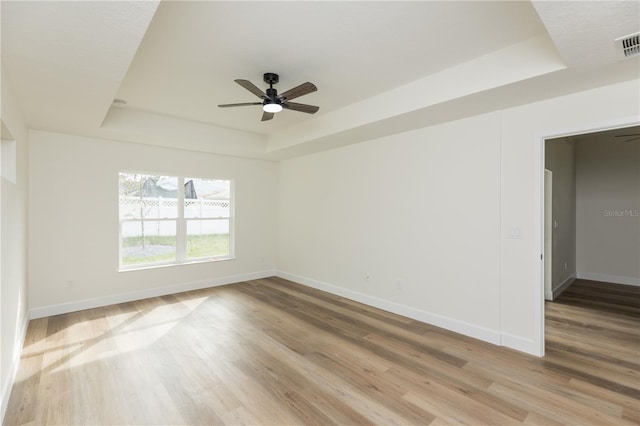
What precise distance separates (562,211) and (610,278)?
6.19 ft

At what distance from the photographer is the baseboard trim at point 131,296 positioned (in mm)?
4051

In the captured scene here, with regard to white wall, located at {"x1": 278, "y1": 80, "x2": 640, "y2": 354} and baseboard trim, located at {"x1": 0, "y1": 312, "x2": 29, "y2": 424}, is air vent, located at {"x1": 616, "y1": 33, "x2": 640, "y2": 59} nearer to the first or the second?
white wall, located at {"x1": 278, "y1": 80, "x2": 640, "y2": 354}

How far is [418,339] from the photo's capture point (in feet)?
11.0

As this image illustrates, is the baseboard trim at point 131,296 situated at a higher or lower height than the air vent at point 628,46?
lower

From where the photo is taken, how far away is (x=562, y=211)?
5.38m

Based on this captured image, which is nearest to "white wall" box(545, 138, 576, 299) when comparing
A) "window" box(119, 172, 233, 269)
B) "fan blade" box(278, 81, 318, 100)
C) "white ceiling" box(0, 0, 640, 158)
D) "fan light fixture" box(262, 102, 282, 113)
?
"white ceiling" box(0, 0, 640, 158)

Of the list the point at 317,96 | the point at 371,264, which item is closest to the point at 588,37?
the point at 317,96

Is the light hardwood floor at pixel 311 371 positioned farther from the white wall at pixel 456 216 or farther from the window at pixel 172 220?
the window at pixel 172 220

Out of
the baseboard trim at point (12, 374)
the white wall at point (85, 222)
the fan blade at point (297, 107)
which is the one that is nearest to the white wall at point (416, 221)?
the fan blade at point (297, 107)

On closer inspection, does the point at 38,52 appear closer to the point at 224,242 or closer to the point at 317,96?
the point at 317,96

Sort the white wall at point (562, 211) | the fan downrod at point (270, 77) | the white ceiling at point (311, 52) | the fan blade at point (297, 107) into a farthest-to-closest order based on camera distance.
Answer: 1. the white wall at point (562, 211)
2. the fan blade at point (297, 107)
3. the fan downrod at point (270, 77)
4. the white ceiling at point (311, 52)

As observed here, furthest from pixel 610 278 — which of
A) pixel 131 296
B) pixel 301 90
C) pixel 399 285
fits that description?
pixel 131 296

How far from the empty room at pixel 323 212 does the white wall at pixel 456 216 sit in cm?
2

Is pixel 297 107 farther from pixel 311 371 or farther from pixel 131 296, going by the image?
pixel 131 296
